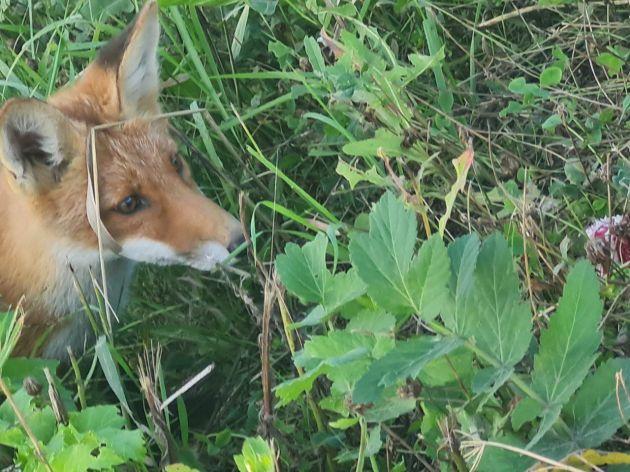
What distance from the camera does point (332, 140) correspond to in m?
3.49

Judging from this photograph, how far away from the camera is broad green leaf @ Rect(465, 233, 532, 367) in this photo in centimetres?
165

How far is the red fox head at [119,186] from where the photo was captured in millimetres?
3035

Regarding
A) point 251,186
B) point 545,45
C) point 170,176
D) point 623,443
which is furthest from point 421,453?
point 545,45

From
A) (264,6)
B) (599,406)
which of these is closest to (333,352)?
(599,406)

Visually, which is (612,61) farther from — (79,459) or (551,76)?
(79,459)

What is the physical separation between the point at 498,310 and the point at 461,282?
82 millimetres

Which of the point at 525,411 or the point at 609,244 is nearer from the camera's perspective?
the point at 525,411

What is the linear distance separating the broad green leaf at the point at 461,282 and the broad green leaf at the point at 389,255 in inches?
2.9

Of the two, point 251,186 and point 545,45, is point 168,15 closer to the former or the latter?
point 251,186

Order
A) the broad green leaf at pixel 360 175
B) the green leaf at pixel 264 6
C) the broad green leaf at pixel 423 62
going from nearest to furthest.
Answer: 1. the broad green leaf at pixel 360 175
2. the broad green leaf at pixel 423 62
3. the green leaf at pixel 264 6

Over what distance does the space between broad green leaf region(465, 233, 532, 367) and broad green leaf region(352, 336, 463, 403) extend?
0.33ft

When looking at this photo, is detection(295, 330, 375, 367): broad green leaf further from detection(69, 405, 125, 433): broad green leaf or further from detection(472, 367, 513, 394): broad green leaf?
detection(69, 405, 125, 433): broad green leaf

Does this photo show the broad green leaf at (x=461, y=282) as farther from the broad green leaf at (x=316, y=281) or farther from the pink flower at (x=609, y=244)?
the pink flower at (x=609, y=244)

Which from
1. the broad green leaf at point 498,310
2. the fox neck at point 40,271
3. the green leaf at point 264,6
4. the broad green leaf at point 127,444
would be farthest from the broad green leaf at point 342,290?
the green leaf at point 264,6
